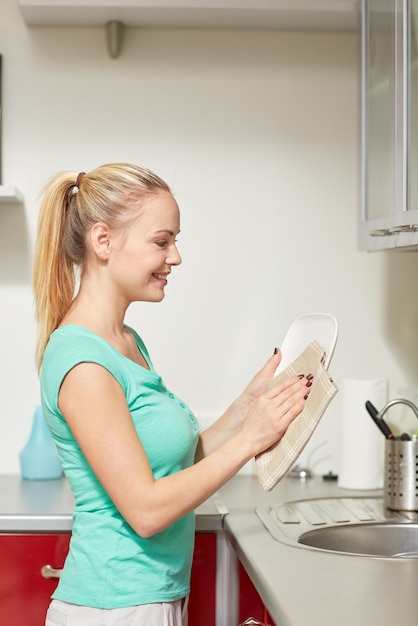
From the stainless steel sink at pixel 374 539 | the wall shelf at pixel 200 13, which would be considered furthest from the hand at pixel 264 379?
the wall shelf at pixel 200 13

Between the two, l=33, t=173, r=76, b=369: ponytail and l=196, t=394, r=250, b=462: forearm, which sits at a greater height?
l=33, t=173, r=76, b=369: ponytail

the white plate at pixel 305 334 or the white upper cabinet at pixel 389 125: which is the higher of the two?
the white upper cabinet at pixel 389 125

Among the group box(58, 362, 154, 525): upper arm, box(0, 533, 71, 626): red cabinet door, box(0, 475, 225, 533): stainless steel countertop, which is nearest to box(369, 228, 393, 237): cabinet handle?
box(0, 475, 225, 533): stainless steel countertop

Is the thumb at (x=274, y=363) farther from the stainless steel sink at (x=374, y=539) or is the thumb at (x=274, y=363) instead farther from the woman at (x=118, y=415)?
the stainless steel sink at (x=374, y=539)

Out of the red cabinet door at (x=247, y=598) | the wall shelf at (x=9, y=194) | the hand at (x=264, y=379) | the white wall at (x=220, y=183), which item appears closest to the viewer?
the hand at (x=264, y=379)

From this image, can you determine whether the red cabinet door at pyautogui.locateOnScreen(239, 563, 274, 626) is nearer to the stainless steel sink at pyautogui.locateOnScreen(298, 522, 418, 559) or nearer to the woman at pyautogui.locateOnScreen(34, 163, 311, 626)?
the stainless steel sink at pyautogui.locateOnScreen(298, 522, 418, 559)

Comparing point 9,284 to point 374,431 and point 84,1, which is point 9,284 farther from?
point 374,431

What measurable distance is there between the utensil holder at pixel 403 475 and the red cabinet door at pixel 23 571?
669mm

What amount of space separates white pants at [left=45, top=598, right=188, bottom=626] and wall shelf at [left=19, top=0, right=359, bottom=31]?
52.2 inches

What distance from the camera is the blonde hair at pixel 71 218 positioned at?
5.01 feet

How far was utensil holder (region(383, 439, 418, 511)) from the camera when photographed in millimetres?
1945

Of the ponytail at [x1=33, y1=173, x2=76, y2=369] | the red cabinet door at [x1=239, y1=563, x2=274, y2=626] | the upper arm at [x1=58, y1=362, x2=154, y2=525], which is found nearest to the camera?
the upper arm at [x1=58, y1=362, x2=154, y2=525]

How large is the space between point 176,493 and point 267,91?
4.48 ft

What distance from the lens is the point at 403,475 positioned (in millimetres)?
1957
